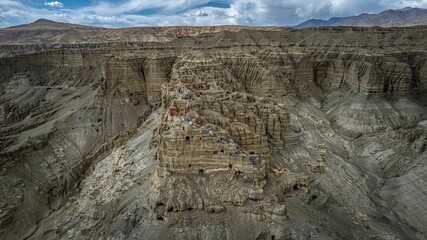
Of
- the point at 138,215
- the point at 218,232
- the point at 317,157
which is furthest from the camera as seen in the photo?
the point at 317,157

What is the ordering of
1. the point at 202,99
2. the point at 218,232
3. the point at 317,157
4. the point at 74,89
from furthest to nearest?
the point at 74,89
the point at 317,157
the point at 202,99
the point at 218,232

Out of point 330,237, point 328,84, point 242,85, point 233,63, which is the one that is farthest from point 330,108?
point 330,237

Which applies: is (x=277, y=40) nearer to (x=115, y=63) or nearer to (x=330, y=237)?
(x=115, y=63)

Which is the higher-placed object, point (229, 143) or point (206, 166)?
point (229, 143)

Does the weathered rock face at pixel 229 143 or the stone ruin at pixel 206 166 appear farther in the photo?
the weathered rock face at pixel 229 143

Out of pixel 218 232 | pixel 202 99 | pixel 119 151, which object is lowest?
pixel 119 151

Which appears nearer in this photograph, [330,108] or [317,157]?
[317,157]

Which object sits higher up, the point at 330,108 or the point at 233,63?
the point at 233,63

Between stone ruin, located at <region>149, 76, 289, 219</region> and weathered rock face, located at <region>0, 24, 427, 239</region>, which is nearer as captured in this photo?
stone ruin, located at <region>149, 76, 289, 219</region>
